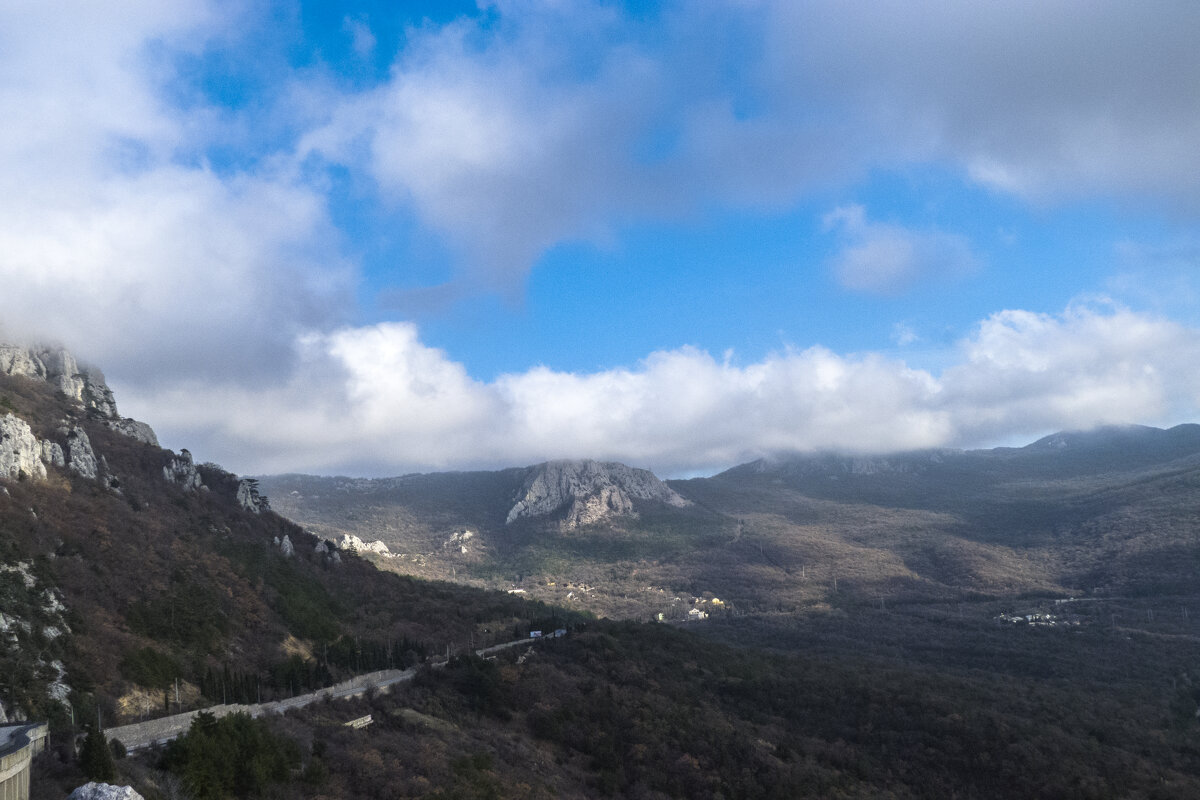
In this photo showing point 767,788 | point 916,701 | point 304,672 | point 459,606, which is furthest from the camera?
point 459,606

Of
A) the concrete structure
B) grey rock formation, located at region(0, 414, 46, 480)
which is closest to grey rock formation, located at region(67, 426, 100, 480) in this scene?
grey rock formation, located at region(0, 414, 46, 480)

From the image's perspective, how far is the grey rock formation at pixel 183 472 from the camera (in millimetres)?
95438

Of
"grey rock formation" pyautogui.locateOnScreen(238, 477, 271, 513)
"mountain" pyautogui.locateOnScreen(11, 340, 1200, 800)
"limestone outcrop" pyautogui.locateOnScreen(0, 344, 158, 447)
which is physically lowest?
"mountain" pyautogui.locateOnScreen(11, 340, 1200, 800)

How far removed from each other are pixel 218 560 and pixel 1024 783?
80.3m

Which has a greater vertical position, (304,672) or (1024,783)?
(304,672)

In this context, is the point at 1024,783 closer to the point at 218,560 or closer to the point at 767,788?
the point at 767,788

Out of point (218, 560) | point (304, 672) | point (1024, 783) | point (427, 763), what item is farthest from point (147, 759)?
point (1024, 783)

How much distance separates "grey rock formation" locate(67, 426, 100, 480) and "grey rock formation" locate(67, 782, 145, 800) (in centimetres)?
6782

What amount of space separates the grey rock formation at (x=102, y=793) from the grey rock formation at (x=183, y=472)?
270 ft

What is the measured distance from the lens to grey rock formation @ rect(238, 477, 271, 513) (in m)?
105

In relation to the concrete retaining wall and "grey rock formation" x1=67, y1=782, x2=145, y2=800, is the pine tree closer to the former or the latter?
"grey rock formation" x1=67, y1=782, x2=145, y2=800

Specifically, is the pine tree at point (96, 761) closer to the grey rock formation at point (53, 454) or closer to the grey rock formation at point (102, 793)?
the grey rock formation at point (102, 793)

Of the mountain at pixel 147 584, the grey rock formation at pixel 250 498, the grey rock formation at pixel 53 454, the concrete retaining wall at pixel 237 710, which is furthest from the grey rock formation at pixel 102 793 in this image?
the grey rock formation at pixel 250 498

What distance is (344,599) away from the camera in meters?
95.2
